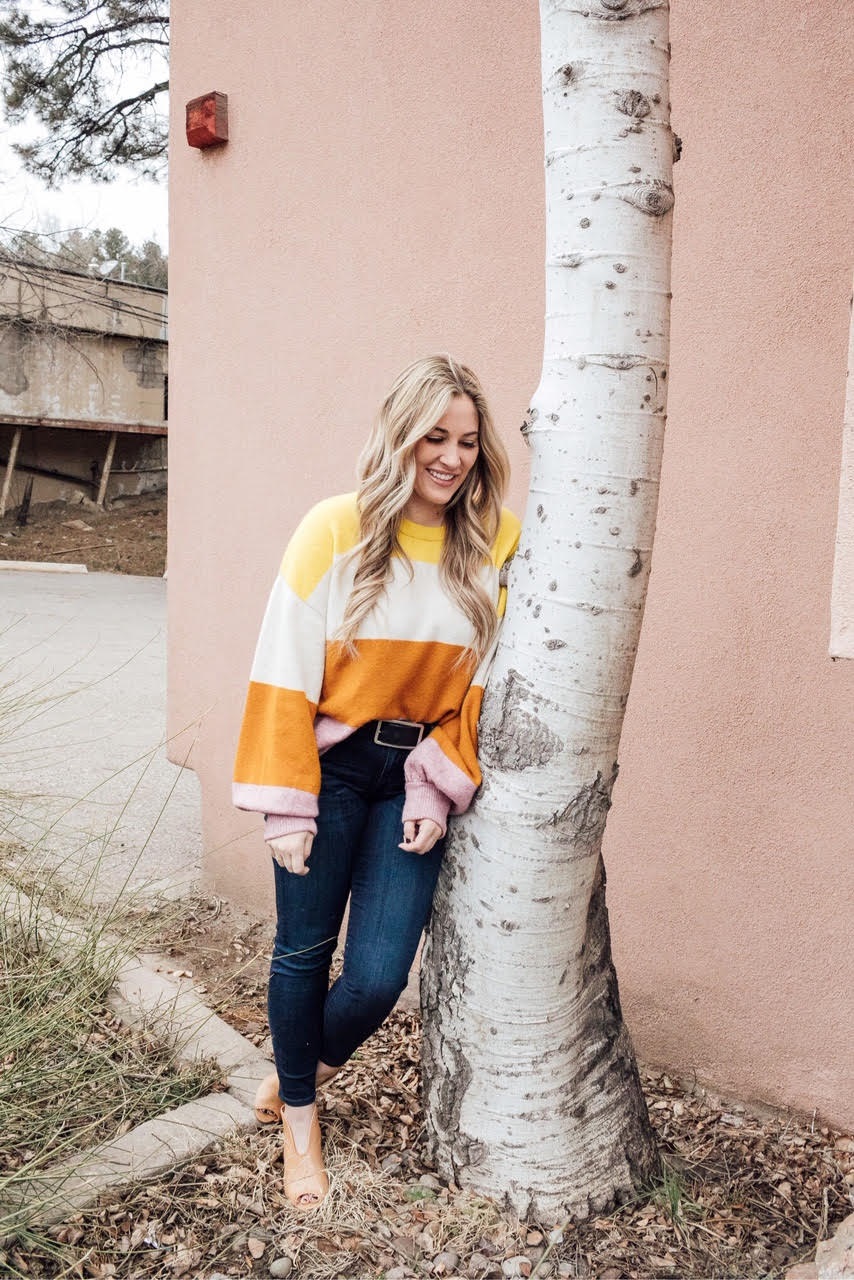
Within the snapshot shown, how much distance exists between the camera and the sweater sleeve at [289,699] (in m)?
2.19

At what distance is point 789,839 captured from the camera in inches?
114

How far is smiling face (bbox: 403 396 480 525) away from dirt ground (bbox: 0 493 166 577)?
1558cm

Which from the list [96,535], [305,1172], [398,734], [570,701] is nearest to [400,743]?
[398,734]

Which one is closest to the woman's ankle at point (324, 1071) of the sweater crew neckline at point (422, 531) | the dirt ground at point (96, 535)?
the sweater crew neckline at point (422, 531)

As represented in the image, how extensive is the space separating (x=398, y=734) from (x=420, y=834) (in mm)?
230

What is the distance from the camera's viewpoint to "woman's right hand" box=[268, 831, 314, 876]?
2209mm

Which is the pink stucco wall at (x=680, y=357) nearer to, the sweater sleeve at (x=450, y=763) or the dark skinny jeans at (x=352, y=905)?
the sweater sleeve at (x=450, y=763)

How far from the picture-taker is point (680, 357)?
9.59ft

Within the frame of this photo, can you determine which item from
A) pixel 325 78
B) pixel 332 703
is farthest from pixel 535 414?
pixel 325 78

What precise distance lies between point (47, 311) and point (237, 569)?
60.1ft

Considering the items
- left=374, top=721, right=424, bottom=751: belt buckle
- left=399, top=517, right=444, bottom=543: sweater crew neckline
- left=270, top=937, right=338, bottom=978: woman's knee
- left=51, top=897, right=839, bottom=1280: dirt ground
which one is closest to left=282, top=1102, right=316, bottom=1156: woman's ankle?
left=51, top=897, right=839, bottom=1280: dirt ground

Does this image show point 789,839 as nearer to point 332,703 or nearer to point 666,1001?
point 666,1001

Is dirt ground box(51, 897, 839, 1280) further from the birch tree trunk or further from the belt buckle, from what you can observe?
the belt buckle

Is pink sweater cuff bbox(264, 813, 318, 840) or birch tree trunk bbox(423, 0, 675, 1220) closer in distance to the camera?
birch tree trunk bbox(423, 0, 675, 1220)
